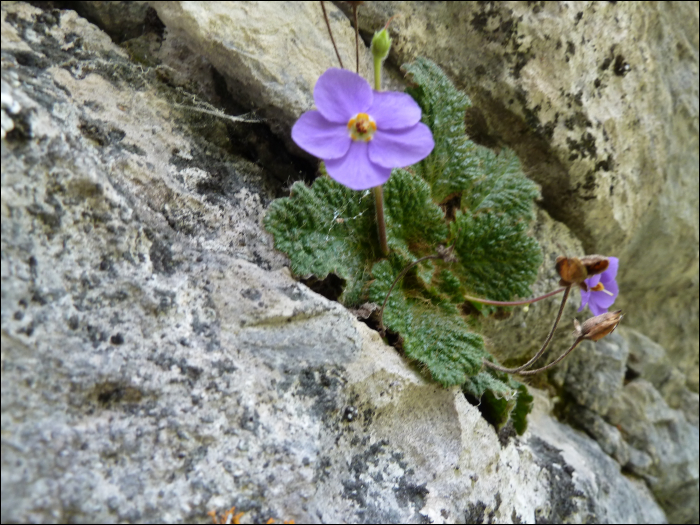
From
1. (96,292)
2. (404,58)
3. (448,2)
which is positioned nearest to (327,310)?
(96,292)

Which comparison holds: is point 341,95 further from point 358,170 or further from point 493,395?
point 493,395

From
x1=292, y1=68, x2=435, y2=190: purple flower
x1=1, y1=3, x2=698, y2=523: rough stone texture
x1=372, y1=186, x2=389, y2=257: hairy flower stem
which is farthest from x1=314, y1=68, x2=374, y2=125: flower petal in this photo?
x1=1, y1=3, x2=698, y2=523: rough stone texture

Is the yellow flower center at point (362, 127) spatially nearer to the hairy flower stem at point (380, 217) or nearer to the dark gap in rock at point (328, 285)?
the hairy flower stem at point (380, 217)

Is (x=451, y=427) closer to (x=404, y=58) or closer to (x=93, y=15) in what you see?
(x=404, y=58)

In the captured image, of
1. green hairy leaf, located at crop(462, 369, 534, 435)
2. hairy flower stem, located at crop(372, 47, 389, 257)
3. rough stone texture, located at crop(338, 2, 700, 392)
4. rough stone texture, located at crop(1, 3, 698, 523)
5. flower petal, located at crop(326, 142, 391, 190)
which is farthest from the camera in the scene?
rough stone texture, located at crop(338, 2, 700, 392)

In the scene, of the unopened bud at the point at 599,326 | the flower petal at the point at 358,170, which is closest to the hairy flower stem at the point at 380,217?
the flower petal at the point at 358,170

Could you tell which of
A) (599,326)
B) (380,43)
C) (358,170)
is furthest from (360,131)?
(599,326)

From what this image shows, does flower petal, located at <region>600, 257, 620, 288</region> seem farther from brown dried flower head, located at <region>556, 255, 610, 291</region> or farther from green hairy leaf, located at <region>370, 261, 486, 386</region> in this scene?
green hairy leaf, located at <region>370, 261, 486, 386</region>
